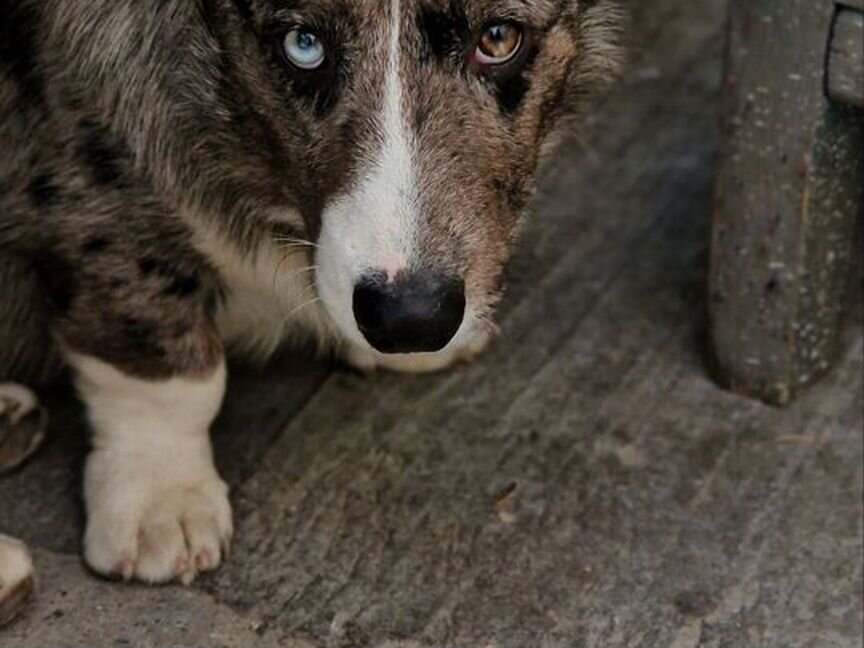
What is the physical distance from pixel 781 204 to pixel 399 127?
3.41 feet

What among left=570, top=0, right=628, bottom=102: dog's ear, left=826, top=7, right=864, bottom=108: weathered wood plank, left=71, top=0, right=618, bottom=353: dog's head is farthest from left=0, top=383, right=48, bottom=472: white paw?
left=826, top=7, right=864, bottom=108: weathered wood plank

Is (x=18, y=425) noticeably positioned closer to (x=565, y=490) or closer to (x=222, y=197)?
(x=222, y=197)

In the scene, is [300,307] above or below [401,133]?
below

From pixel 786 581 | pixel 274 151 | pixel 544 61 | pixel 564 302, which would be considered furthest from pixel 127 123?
pixel 786 581

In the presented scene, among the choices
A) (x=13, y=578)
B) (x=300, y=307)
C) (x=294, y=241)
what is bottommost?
(x=13, y=578)

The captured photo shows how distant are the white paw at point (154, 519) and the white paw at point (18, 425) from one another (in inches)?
7.0

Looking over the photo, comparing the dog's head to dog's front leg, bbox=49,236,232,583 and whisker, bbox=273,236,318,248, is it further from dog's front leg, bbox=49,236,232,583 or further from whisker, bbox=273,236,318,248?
dog's front leg, bbox=49,236,232,583

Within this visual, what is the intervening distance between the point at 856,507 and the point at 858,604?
0.83 feet

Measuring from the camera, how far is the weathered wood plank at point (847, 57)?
3436 mm

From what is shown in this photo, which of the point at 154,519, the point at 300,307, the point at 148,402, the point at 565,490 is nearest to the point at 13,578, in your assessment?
the point at 154,519

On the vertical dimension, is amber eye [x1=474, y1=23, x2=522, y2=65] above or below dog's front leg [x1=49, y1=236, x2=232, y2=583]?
above

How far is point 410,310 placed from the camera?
2.86m

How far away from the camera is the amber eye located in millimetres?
2975

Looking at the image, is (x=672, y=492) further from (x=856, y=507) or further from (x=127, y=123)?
(x=127, y=123)
